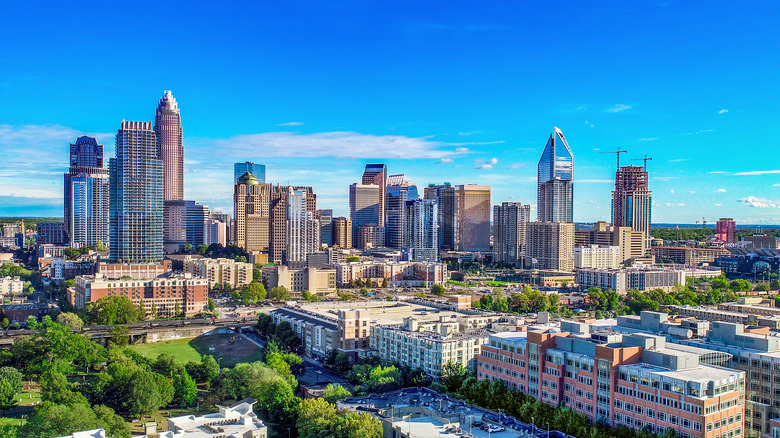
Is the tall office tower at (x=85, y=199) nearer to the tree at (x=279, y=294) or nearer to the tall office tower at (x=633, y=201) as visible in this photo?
the tree at (x=279, y=294)

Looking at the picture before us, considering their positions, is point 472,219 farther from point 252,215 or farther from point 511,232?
point 252,215

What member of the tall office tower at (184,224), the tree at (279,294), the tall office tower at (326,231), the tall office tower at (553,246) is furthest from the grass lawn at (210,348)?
the tall office tower at (326,231)

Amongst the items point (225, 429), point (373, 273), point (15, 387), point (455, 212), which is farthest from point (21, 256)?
point (225, 429)

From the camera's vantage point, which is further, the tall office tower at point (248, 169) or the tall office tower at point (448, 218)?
the tall office tower at point (248, 169)

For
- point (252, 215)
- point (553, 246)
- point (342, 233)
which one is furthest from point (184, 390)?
point (342, 233)

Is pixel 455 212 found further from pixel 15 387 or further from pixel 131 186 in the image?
pixel 15 387

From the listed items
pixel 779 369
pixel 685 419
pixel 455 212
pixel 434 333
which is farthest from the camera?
pixel 455 212
